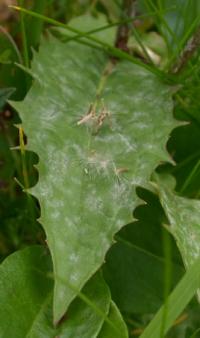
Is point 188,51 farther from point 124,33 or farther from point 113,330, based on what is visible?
point 113,330

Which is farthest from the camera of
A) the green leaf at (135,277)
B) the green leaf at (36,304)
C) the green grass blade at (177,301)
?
the green leaf at (135,277)

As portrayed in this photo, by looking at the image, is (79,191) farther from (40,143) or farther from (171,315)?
(171,315)

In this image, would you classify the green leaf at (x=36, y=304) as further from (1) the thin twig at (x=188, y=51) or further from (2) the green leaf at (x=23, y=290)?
(1) the thin twig at (x=188, y=51)

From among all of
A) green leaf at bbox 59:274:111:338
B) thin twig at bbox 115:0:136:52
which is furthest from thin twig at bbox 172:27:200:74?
green leaf at bbox 59:274:111:338

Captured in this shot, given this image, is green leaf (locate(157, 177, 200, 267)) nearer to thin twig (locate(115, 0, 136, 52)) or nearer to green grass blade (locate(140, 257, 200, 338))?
green grass blade (locate(140, 257, 200, 338))

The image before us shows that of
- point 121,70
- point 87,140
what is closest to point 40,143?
point 87,140

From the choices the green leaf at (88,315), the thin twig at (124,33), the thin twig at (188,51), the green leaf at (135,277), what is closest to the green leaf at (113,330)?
the green leaf at (88,315)
